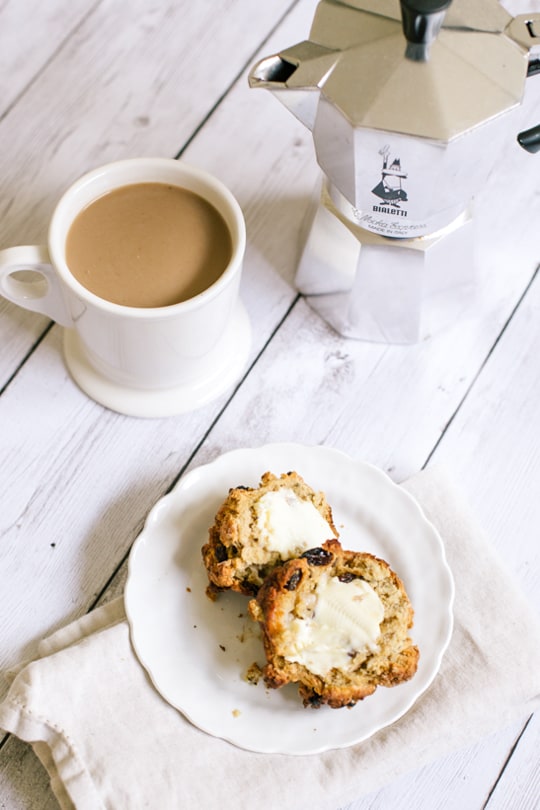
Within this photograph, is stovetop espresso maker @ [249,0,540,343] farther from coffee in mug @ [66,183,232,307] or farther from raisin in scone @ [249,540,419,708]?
raisin in scone @ [249,540,419,708]

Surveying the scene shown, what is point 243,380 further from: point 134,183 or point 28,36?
point 28,36

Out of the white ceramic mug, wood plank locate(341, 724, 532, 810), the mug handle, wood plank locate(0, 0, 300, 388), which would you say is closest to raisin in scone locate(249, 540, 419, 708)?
wood plank locate(341, 724, 532, 810)

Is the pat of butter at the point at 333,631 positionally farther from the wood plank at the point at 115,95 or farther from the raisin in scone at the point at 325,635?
the wood plank at the point at 115,95

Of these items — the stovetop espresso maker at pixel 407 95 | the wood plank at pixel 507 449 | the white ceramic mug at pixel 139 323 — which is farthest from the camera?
the wood plank at pixel 507 449

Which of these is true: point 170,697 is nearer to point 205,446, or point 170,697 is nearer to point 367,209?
point 205,446

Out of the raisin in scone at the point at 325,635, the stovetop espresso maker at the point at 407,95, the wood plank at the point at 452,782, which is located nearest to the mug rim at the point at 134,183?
the stovetop espresso maker at the point at 407,95

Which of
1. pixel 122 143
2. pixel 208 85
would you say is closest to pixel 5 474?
pixel 122 143

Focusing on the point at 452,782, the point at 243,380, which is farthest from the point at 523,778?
the point at 243,380
